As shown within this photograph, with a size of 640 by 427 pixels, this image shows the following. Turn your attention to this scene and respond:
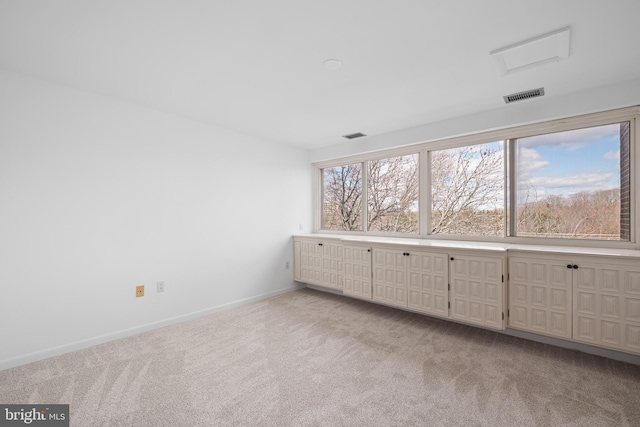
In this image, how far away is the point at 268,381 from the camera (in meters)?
2.10

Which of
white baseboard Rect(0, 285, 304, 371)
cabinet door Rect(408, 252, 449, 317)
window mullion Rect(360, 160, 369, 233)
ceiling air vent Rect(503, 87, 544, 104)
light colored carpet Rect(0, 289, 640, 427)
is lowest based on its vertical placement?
light colored carpet Rect(0, 289, 640, 427)

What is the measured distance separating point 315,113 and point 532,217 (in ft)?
8.67

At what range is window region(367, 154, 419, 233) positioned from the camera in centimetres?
396

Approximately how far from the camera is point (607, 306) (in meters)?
2.28

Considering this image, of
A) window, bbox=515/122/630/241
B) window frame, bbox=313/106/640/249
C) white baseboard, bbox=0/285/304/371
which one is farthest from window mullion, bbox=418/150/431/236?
white baseboard, bbox=0/285/304/371

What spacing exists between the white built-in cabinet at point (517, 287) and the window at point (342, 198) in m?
0.98

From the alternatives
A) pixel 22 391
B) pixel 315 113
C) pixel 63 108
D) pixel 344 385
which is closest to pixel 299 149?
pixel 315 113

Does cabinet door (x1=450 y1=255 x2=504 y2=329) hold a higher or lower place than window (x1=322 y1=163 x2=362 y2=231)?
lower

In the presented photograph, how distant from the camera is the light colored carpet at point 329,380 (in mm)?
1738

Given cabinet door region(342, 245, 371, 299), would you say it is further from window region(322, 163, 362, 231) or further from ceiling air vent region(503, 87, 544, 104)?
ceiling air vent region(503, 87, 544, 104)

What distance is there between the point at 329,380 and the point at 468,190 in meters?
2.72

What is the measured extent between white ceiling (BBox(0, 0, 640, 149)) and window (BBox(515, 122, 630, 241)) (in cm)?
53

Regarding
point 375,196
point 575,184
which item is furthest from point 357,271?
point 575,184

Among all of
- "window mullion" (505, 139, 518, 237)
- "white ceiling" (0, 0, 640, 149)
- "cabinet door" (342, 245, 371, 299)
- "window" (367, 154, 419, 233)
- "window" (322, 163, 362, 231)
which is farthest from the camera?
"window" (322, 163, 362, 231)
